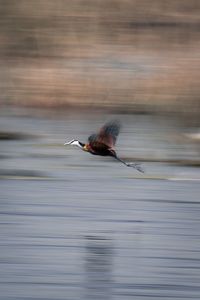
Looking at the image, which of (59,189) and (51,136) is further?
(51,136)

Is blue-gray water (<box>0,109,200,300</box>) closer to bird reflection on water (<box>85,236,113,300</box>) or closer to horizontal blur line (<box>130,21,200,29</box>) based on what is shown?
bird reflection on water (<box>85,236,113,300</box>)

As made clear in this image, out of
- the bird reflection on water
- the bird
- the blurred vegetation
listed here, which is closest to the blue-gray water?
the bird reflection on water

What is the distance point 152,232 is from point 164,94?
7.86m

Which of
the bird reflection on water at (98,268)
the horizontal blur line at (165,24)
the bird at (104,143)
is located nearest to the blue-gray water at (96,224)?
the bird reflection on water at (98,268)

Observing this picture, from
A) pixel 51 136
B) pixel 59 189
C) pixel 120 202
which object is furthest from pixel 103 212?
pixel 51 136

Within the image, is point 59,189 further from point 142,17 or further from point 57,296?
point 142,17

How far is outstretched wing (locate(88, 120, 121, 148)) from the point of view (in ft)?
21.3

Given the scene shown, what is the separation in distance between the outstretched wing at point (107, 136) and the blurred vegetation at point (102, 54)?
8.21 m

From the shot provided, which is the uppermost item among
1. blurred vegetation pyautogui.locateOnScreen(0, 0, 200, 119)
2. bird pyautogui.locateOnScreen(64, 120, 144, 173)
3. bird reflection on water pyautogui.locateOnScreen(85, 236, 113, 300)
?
blurred vegetation pyautogui.locateOnScreen(0, 0, 200, 119)

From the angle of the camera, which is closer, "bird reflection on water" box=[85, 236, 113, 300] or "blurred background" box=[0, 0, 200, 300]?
"bird reflection on water" box=[85, 236, 113, 300]

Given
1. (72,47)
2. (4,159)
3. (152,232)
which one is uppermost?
(72,47)

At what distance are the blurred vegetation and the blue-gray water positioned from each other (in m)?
3.31

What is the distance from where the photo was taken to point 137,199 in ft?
30.1

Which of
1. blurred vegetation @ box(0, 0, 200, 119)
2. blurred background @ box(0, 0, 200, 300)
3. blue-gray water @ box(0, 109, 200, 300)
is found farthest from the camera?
blurred vegetation @ box(0, 0, 200, 119)
